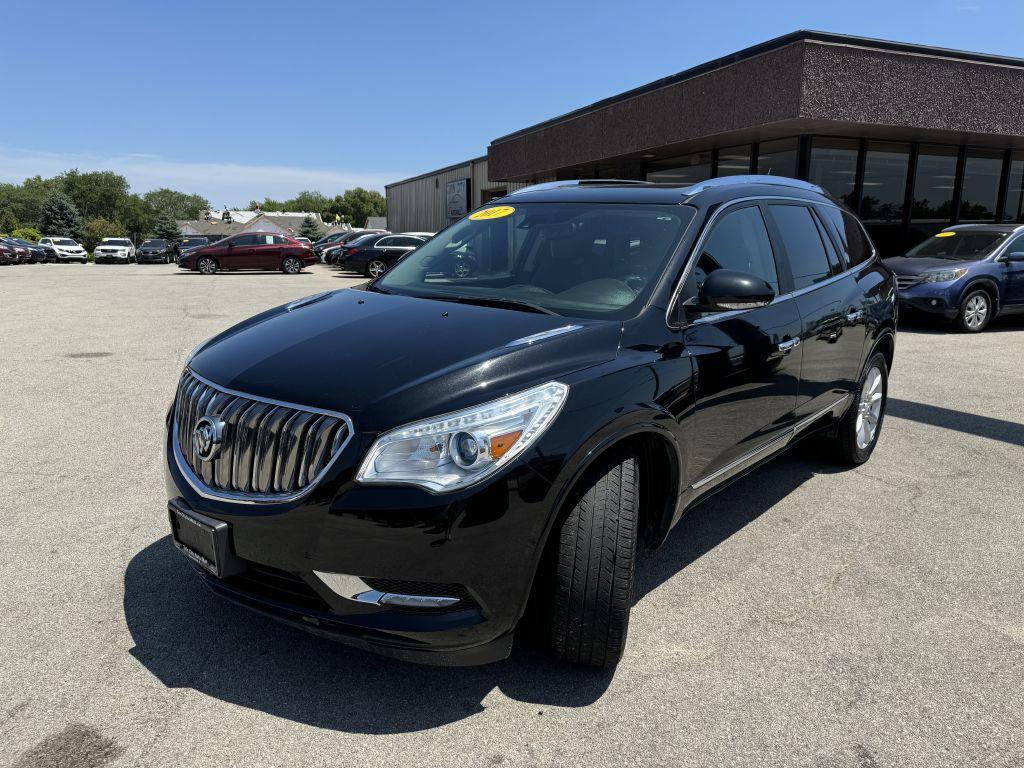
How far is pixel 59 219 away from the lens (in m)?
97.1

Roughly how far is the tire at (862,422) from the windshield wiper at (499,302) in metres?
2.78

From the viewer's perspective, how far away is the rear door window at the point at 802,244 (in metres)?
4.13

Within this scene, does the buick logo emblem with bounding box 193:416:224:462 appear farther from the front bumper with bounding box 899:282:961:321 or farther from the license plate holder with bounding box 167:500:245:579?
the front bumper with bounding box 899:282:961:321

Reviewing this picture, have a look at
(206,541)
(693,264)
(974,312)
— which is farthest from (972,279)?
(206,541)

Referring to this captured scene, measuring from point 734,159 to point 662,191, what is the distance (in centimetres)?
1603

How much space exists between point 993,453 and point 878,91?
35.9 feet

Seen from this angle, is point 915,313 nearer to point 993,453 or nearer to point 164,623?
point 993,453

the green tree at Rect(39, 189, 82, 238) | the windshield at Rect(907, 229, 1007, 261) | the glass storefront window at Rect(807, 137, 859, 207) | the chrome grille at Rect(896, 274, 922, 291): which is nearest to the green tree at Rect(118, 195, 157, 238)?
the green tree at Rect(39, 189, 82, 238)

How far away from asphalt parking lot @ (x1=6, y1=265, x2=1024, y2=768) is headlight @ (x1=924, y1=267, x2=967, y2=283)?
8021 mm

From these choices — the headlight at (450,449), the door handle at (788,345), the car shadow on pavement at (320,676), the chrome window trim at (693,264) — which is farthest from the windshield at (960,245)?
the headlight at (450,449)

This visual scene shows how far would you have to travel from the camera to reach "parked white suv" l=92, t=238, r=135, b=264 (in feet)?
149

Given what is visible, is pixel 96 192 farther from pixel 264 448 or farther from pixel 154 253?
pixel 264 448

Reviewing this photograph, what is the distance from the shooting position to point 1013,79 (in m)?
15.3

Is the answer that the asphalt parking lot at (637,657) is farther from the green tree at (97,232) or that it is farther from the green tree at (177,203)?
the green tree at (177,203)
